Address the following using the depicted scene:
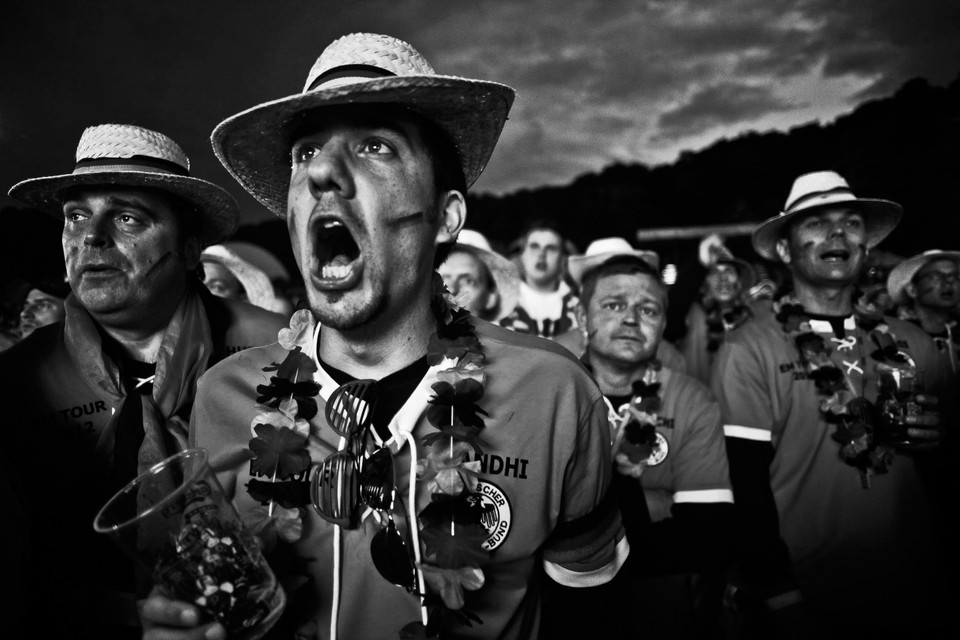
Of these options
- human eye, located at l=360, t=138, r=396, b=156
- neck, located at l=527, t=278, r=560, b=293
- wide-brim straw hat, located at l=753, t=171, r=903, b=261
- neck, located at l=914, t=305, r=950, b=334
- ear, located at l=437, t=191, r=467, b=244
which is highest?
neck, located at l=527, t=278, r=560, b=293

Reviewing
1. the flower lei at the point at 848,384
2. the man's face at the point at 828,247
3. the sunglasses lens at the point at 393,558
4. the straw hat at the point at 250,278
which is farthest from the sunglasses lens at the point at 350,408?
the straw hat at the point at 250,278

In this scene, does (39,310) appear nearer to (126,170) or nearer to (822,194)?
→ (126,170)

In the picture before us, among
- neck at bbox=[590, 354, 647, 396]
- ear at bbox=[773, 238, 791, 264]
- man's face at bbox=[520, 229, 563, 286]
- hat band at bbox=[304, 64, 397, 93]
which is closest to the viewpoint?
hat band at bbox=[304, 64, 397, 93]

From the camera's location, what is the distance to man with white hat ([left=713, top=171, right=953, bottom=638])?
106 inches

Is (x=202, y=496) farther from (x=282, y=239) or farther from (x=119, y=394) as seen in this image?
(x=282, y=239)

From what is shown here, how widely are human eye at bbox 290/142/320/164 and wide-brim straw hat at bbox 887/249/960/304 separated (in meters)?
7.19

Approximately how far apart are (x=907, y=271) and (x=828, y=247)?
14.9ft

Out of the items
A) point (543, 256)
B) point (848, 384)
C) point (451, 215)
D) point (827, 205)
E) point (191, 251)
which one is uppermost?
point (543, 256)

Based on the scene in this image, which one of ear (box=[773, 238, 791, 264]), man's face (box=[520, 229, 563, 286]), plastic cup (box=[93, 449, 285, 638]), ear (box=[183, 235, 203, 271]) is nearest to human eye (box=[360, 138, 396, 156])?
plastic cup (box=[93, 449, 285, 638])

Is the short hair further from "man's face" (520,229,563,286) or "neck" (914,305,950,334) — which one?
"neck" (914,305,950,334)

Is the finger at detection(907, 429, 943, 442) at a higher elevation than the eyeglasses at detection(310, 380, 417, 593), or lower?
lower

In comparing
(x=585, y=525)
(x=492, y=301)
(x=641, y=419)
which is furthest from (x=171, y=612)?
(x=492, y=301)

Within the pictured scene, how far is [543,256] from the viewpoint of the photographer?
6.04 m

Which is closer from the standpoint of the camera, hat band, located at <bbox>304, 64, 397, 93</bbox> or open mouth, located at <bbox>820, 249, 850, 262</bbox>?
hat band, located at <bbox>304, 64, 397, 93</bbox>
